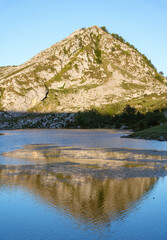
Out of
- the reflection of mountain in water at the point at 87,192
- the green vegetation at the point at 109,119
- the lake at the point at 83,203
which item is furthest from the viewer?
the green vegetation at the point at 109,119

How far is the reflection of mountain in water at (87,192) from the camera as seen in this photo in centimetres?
1641

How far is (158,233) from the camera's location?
13.6 meters

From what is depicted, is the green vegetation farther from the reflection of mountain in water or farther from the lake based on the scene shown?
the reflection of mountain in water

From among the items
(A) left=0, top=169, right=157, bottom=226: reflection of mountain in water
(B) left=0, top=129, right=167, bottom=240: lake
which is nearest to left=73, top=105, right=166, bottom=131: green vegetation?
(B) left=0, top=129, right=167, bottom=240: lake

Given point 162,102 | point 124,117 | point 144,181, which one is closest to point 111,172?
point 144,181

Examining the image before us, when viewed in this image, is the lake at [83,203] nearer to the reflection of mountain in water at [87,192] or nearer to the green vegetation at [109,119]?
the reflection of mountain in water at [87,192]

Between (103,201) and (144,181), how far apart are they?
6762 millimetres

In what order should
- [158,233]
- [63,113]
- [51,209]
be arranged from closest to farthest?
[158,233]
[51,209]
[63,113]

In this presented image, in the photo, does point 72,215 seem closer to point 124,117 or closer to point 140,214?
point 140,214

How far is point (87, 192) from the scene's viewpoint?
20594 millimetres

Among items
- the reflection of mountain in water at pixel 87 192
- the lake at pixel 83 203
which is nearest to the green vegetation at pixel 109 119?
the lake at pixel 83 203

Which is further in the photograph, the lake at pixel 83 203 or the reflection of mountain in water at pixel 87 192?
the reflection of mountain in water at pixel 87 192

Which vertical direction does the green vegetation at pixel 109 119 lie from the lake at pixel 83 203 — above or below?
above

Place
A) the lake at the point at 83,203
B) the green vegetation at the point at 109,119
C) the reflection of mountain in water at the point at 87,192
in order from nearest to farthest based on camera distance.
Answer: the lake at the point at 83,203
the reflection of mountain in water at the point at 87,192
the green vegetation at the point at 109,119
